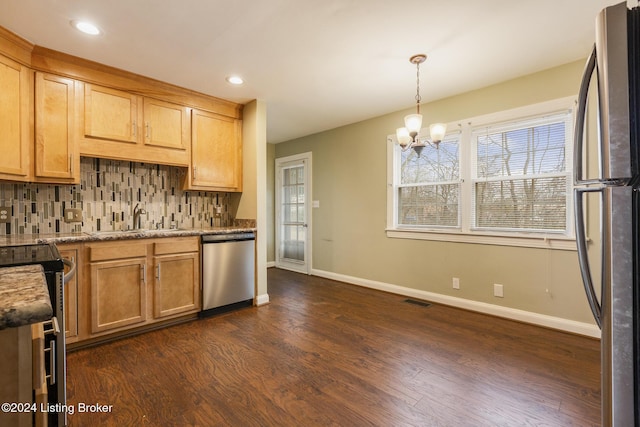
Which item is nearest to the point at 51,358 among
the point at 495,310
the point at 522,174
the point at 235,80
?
the point at 235,80

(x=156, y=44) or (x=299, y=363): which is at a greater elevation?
(x=156, y=44)

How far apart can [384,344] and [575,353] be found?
4.72 ft

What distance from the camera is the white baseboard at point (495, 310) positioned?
2.71m

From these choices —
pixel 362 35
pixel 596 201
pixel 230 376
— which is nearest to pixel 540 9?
pixel 362 35

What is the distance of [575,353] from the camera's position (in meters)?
2.38

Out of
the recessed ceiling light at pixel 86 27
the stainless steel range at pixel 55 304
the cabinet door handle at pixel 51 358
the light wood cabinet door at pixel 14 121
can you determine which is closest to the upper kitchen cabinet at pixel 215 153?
the recessed ceiling light at pixel 86 27

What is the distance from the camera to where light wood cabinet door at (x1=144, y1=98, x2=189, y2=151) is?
3062mm

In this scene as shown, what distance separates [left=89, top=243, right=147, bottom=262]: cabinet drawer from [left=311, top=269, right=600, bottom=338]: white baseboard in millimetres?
2847

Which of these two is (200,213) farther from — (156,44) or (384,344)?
(384,344)

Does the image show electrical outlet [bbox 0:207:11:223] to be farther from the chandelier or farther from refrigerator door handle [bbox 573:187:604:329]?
refrigerator door handle [bbox 573:187:604:329]

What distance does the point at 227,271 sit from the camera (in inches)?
131

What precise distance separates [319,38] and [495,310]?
3.06 m

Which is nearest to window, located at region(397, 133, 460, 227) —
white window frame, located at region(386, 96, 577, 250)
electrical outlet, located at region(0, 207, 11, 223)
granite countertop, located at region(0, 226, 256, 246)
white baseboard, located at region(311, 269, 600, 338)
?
white window frame, located at region(386, 96, 577, 250)

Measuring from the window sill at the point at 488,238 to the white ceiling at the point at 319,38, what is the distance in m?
1.57
